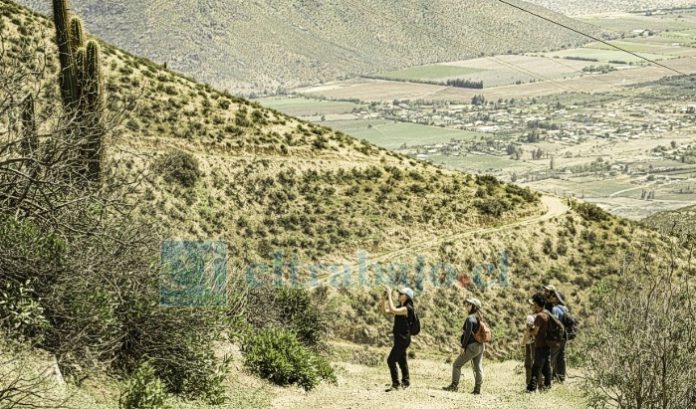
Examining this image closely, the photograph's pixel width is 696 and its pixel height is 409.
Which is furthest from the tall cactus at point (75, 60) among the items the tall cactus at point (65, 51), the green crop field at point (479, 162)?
the green crop field at point (479, 162)

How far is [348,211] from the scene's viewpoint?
38.2 meters

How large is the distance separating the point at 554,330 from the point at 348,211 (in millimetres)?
22589

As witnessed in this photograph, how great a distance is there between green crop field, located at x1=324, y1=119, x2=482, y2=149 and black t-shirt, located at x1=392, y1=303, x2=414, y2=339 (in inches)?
5348

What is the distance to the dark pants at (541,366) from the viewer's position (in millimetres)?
15914

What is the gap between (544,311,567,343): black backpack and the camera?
1589 cm

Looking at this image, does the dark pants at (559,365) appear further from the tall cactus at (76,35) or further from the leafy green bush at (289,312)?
the tall cactus at (76,35)

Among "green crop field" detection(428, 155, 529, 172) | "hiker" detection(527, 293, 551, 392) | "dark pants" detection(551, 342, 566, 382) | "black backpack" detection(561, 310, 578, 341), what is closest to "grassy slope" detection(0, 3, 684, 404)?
"dark pants" detection(551, 342, 566, 382)

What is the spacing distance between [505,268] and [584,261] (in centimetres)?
405

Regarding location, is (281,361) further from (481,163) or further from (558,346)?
(481,163)

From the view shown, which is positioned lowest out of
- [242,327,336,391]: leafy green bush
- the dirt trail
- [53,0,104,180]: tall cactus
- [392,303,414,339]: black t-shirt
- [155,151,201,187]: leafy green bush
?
the dirt trail

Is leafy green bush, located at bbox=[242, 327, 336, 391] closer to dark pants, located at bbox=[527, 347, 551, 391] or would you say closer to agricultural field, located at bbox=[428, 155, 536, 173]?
dark pants, located at bbox=[527, 347, 551, 391]

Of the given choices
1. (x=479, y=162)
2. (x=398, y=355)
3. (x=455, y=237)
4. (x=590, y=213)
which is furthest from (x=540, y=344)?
(x=479, y=162)

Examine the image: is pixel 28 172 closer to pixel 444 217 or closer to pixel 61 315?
pixel 61 315

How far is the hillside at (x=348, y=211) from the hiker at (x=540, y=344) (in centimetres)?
1369
